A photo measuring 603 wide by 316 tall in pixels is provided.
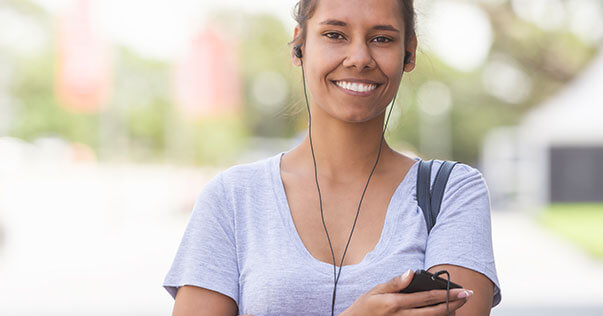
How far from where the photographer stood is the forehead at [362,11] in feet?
6.13

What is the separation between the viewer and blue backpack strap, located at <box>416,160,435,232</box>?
6.20 ft

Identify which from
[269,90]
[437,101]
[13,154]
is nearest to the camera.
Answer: [13,154]

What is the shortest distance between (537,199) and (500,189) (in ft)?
8.25

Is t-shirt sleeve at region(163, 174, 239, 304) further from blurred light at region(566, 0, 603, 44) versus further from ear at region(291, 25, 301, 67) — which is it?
blurred light at region(566, 0, 603, 44)

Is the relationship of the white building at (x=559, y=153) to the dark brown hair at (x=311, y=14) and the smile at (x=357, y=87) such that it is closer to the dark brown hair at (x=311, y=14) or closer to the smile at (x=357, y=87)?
the dark brown hair at (x=311, y=14)

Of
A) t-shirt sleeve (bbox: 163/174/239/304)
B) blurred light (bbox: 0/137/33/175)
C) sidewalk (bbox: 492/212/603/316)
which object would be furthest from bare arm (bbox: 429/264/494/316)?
blurred light (bbox: 0/137/33/175)

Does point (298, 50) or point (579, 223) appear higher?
point (298, 50)

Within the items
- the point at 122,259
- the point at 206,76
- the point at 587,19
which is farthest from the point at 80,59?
the point at 587,19

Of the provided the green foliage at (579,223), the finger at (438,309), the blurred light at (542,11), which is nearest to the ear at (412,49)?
the finger at (438,309)

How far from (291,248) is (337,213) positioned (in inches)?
6.7

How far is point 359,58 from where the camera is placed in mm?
1854

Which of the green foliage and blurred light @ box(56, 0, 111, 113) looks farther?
the green foliage

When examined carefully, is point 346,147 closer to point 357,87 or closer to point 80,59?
point 357,87

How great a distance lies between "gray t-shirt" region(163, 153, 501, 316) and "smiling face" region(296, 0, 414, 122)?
0.22 m
